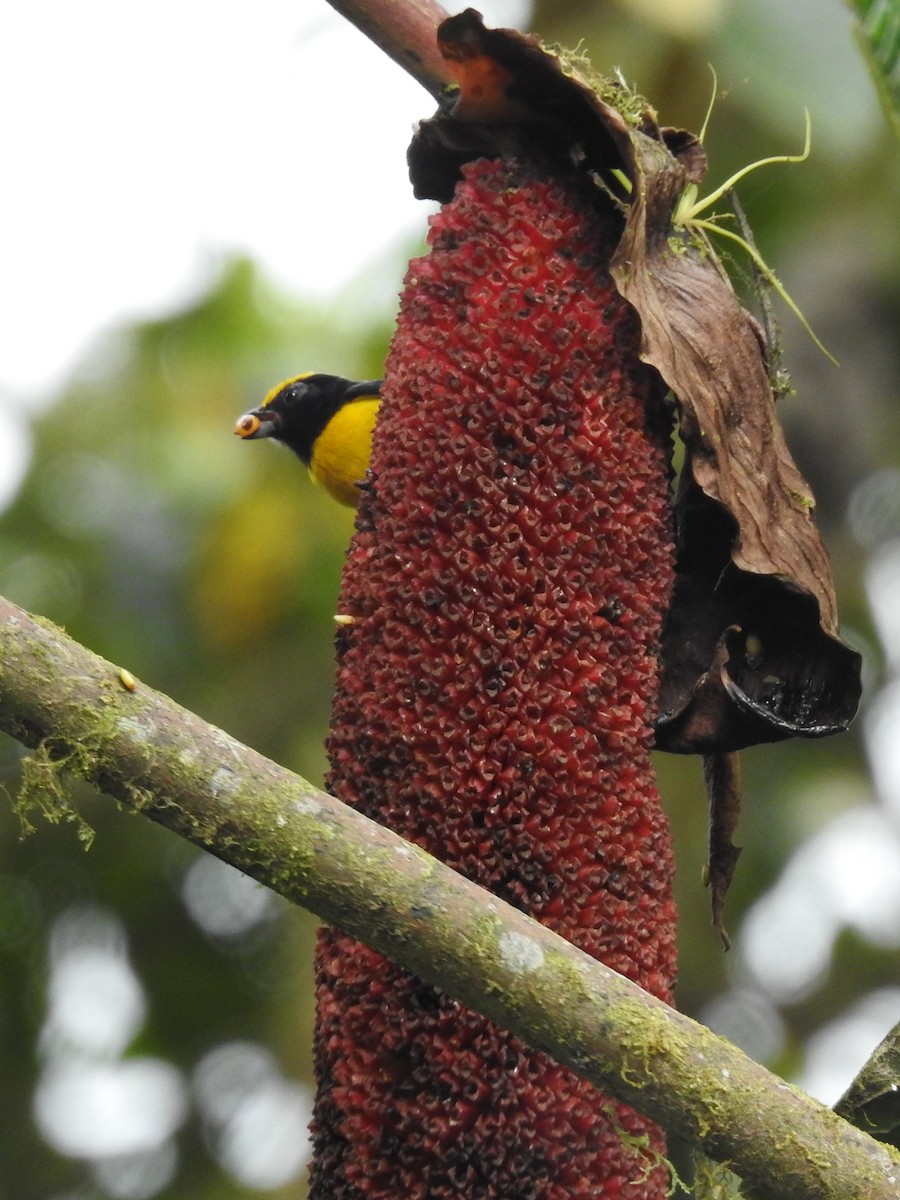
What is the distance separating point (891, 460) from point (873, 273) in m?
0.73

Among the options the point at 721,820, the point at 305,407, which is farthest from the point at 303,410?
the point at 721,820

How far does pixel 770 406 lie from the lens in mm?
1854

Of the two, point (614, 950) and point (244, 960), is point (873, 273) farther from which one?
point (614, 950)

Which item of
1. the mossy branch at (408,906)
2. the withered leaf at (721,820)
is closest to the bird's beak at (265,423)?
the withered leaf at (721,820)

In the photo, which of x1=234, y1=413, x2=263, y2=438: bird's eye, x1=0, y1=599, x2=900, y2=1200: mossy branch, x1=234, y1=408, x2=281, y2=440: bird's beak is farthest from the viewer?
x1=234, y1=408, x2=281, y2=440: bird's beak

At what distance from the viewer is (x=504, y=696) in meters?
1.59

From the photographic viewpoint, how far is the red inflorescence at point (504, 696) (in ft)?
5.08

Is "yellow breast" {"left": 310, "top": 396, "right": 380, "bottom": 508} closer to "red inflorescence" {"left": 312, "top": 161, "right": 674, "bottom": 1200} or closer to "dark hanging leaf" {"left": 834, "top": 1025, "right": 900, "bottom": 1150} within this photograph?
"red inflorescence" {"left": 312, "top": 161, "right": 674, "bottom": 1200}

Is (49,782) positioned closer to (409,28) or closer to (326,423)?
(409,28)

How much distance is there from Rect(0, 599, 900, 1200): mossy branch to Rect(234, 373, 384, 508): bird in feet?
7.55

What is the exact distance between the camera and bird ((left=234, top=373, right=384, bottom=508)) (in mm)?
3654

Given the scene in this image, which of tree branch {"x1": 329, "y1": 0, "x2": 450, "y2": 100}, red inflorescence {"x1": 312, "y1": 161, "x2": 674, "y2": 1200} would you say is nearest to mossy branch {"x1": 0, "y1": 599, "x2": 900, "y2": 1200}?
red inflorescence {"x1": 312, "y1": 161, "x2": 674, "y2": 1200}

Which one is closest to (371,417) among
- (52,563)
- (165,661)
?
(165,661)

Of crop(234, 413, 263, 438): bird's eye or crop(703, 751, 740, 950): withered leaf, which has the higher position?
crop(234, 413, 263, 438): bird's eye
